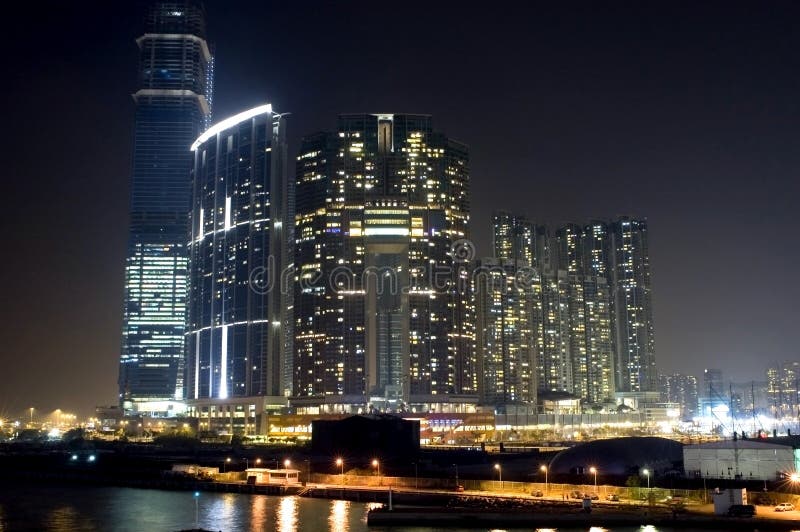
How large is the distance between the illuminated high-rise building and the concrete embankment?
123 metres

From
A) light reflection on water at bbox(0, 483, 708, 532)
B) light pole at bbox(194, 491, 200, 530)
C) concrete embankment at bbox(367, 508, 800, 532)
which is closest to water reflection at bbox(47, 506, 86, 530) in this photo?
light reflection on water at bbox(0, 483, 708, 532)

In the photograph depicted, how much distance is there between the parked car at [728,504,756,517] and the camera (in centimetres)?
5559

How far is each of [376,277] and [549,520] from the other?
441 feet

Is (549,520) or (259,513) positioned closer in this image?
(549,520)

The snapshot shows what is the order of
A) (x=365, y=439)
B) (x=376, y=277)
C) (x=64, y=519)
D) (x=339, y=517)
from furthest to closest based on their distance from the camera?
(x=376, y=277), (x=365, y=439), (x=64, y=519), (x=339, y=517)

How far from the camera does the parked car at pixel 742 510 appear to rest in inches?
2189

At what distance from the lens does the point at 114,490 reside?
99.4m

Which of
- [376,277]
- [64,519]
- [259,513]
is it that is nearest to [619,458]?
[259,513]

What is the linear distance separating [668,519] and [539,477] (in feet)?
82.7

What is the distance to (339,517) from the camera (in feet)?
221

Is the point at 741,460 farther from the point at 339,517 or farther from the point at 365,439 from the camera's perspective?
the point at 365,439

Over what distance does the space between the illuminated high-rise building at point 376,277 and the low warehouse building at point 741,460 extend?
4505 inches

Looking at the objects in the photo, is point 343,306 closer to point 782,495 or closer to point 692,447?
point 692,447

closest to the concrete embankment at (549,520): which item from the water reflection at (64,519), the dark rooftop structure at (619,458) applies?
the dark rooftop structure at (619,458)
